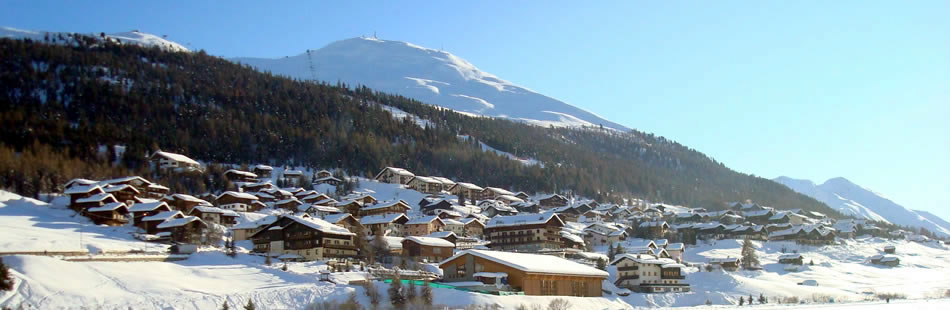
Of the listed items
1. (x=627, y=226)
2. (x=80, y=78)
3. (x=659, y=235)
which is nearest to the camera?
(x=659, y=235)

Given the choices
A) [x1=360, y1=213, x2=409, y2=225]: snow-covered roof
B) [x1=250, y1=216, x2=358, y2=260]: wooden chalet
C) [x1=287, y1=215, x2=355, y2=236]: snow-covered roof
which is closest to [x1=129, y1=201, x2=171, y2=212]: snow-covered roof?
[x1=250, y1=216, x2=358, y2=260]: wooden chalet

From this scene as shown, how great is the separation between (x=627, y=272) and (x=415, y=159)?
74410 millimetres

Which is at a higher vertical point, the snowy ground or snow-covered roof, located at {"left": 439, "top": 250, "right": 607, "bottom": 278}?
the snowy ground

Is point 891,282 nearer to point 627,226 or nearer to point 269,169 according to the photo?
point 627,226

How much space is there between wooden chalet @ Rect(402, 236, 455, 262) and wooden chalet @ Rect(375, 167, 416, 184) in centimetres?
5081

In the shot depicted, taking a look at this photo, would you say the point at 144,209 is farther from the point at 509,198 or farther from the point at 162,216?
the point at 509,198

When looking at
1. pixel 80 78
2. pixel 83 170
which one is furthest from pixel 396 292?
pixel 80 78

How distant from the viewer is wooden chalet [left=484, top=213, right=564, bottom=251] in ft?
260

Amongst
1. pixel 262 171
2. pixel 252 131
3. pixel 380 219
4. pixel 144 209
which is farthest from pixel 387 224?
pixel 252 131

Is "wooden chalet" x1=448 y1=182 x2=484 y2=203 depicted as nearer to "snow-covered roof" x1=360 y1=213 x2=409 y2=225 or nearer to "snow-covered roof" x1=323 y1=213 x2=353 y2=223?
"snow-covered roof" x1=360 y1=213 x2=409 y2=225

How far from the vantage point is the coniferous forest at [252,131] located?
113 meters

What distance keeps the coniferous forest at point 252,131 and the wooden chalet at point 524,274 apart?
50.5 m

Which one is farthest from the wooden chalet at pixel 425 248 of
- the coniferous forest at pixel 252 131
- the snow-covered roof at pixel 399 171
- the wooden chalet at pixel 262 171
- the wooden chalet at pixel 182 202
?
the snow-covered roof at pixel 399 171

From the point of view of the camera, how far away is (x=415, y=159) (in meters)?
137
